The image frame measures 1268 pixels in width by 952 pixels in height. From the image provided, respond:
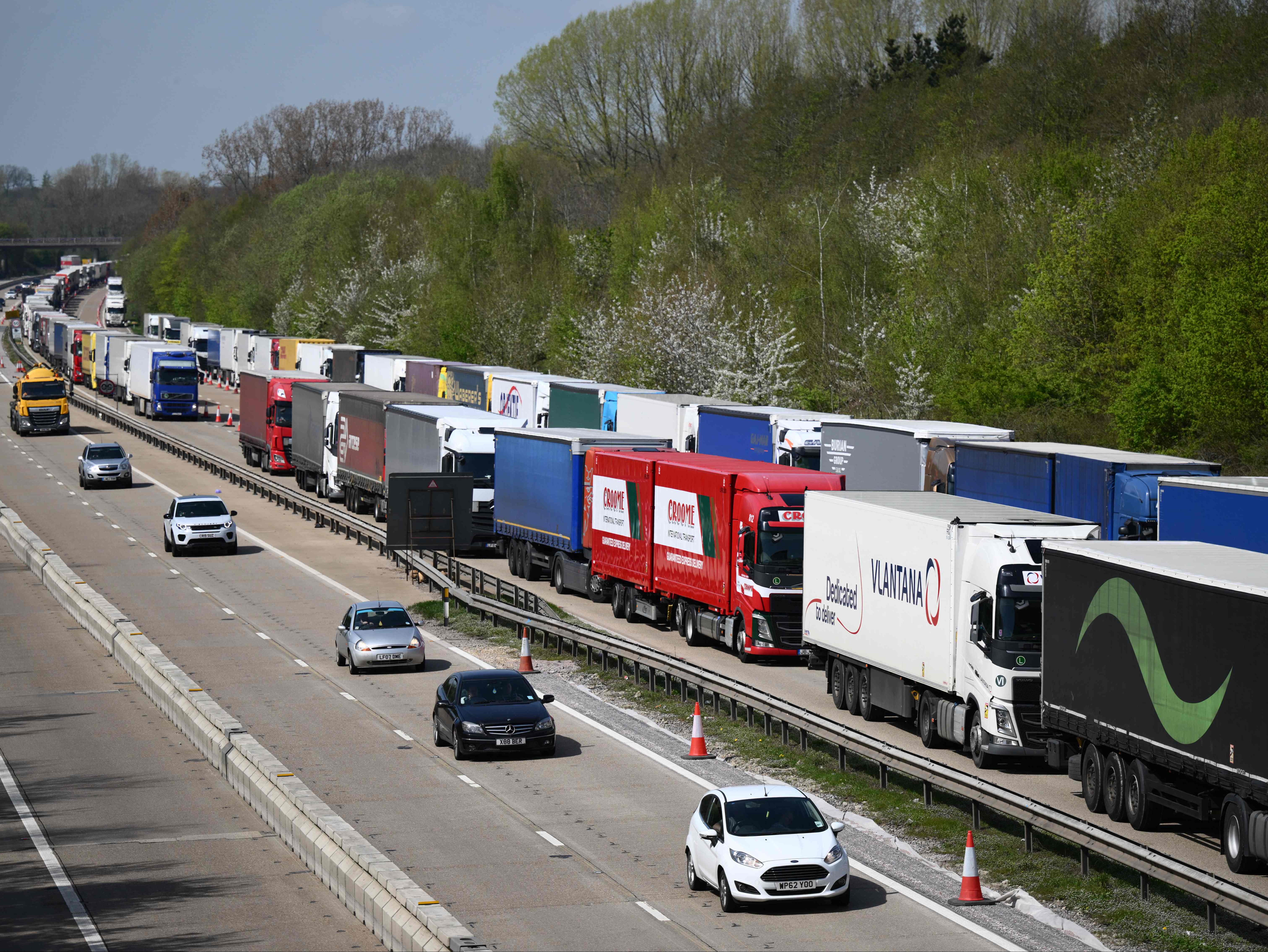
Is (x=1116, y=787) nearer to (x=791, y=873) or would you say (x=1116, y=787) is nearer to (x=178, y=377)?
(x=791, y=873)

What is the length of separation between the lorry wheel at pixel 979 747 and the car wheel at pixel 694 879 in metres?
6.24

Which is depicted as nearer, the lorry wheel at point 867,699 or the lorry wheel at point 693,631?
the lorry wheel at point 867,699

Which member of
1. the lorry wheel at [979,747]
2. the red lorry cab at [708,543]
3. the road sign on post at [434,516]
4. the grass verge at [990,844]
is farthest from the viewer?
the road sign on post at [434,516]

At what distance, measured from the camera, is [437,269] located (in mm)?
109188

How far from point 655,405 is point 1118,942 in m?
36.2

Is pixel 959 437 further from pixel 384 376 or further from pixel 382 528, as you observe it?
pixel 384 376

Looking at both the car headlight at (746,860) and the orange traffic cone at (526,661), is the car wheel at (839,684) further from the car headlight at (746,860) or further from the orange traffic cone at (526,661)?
the car headlight at (746,860)

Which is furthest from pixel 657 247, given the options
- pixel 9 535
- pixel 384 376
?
pixel 9 535

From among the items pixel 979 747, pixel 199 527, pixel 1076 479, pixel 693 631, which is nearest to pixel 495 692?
pixel 979 747

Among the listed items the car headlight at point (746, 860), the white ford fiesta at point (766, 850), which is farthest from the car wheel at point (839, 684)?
the car headlight at point (746, 860)

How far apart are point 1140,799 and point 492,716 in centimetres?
933

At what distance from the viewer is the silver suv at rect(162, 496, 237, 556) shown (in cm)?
4659

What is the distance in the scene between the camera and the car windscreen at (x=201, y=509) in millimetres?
47062

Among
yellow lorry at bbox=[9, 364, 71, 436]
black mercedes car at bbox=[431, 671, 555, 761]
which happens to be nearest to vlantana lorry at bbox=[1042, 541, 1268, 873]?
black mercedes car at bbox=[431, 671, 555, 761]
